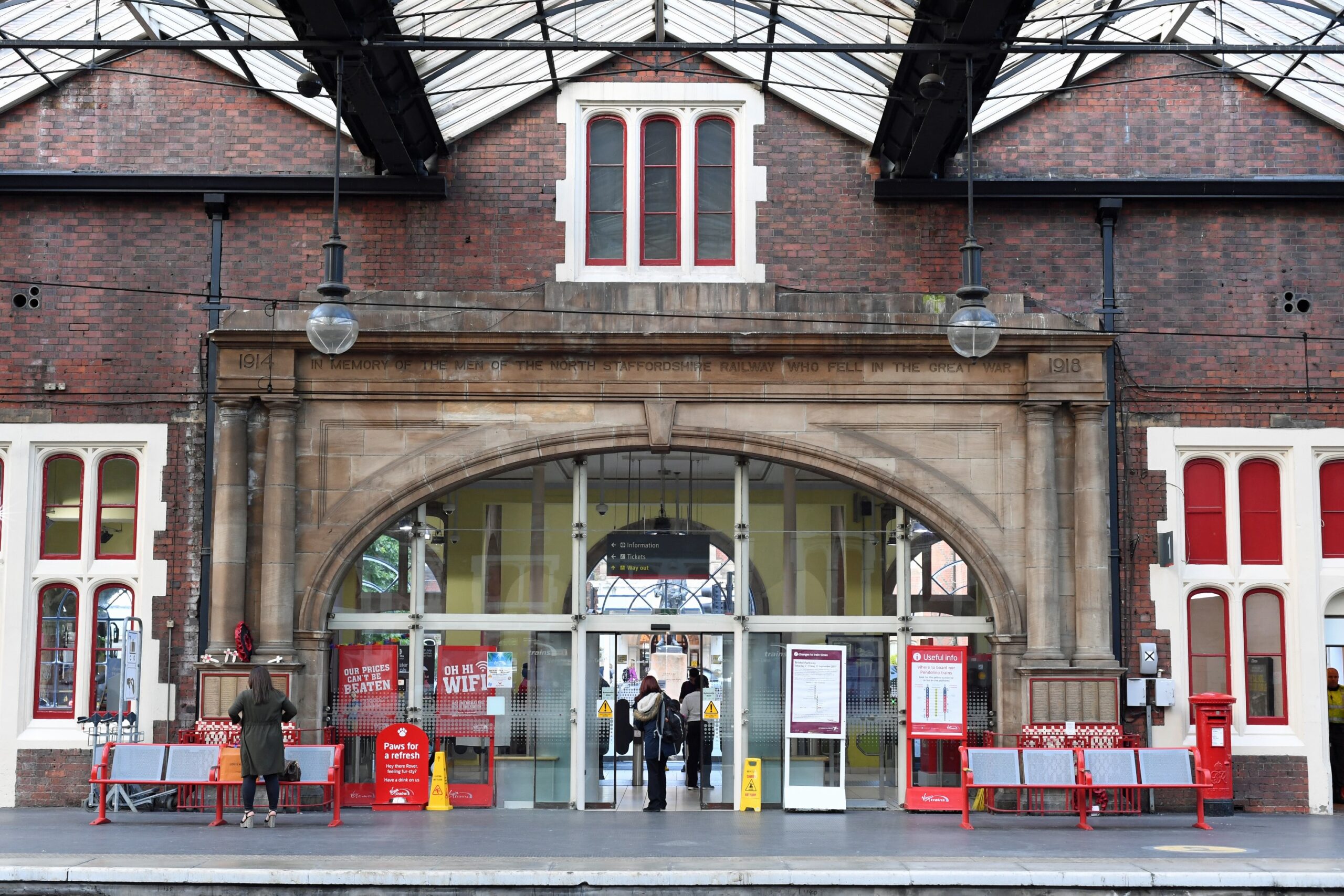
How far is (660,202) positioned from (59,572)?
25.0ft

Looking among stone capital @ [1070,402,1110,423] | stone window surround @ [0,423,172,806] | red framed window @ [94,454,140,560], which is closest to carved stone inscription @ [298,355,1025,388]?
stone capital @ [1070,402,1110,423]

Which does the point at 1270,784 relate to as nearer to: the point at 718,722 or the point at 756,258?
the point at 718,722

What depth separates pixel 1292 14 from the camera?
14984mm

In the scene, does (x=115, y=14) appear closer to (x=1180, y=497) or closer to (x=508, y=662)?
(x=508, y=662)

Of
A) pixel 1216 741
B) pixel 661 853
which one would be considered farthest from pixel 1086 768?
pixel 661 853

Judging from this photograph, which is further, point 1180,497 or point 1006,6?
point 1180,497

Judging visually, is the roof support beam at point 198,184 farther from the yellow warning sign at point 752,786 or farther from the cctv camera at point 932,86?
the yellow warning sign at point 752,786

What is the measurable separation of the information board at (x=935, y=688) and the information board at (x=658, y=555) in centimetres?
247

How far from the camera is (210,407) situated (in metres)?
15.9

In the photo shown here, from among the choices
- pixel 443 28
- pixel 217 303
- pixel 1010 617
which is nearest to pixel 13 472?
pixel 217 303

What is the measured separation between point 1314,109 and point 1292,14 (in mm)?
1615

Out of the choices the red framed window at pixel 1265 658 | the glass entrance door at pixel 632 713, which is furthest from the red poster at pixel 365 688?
the red framed window at pixel 1265 658

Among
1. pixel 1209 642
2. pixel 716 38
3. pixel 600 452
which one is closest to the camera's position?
pixel 1209 642

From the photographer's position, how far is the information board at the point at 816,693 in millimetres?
15695
